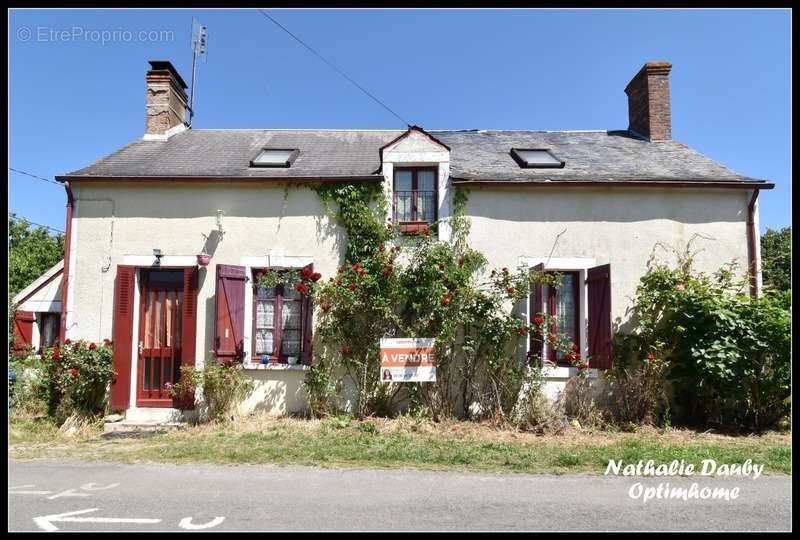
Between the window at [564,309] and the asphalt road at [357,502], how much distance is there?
3.35 metres

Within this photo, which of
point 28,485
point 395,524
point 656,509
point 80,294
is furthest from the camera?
point 80,294

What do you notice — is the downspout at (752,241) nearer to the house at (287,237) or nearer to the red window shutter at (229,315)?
the house at (287,237)

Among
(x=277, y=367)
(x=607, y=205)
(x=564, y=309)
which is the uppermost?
(x=607, y=205)

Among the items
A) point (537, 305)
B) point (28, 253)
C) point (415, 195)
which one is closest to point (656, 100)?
point (537, 305)

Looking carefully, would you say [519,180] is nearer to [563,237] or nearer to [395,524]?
[563,237]

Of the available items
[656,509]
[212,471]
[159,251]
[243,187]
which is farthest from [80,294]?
[656,509]

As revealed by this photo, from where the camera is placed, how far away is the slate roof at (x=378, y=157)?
30.6ft

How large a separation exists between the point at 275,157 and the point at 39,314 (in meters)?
5.96

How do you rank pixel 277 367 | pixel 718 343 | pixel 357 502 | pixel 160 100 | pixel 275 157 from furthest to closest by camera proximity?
pixel 160 100, pixel 275 157, pixel 277 367, pixel 718 343, pixel 357 502

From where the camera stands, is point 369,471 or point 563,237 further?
point 563,237

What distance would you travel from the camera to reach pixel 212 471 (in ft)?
19.5

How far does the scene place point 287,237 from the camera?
30.0 feet

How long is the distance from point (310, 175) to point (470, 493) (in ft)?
20.2

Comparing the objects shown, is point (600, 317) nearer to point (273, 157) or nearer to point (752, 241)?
point (752, 241)
